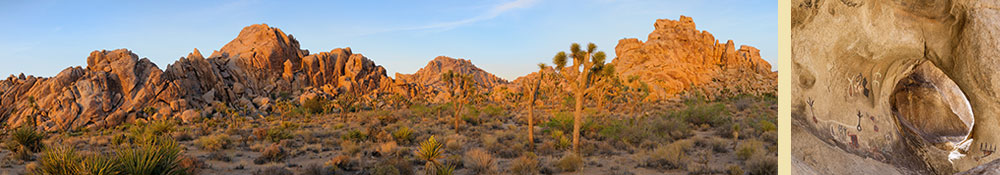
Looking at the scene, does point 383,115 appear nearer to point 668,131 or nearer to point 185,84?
point 668,131

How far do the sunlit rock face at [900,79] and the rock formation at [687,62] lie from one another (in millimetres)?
44478

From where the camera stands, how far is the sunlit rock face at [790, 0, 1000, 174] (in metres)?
2.61

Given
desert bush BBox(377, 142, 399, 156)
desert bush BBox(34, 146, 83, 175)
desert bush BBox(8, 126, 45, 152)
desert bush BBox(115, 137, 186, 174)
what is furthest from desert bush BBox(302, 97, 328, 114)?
desert bush BBox(34, 146, 83, 175)

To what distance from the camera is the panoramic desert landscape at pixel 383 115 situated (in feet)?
36.6

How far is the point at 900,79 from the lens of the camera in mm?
3090

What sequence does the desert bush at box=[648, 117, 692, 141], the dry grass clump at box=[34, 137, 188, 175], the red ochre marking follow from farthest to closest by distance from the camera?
1. the desert bush at box=[648, 117, 692, 141]
2. the dry grass clump at box=[34, 137, 188, 175]
3. the red ochre marking

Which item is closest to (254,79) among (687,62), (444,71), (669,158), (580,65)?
(444,71)

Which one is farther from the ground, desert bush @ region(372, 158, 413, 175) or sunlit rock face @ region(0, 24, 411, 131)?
sunlit rock face @ region(0, 24, 411, 131)

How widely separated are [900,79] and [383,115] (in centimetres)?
3194

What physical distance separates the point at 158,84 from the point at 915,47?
194 feet

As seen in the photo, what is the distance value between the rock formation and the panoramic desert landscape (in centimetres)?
26

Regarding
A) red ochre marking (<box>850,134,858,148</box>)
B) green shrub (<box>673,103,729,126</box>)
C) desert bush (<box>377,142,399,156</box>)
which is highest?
red ochre marking (<box>850,134,858,148</box>)

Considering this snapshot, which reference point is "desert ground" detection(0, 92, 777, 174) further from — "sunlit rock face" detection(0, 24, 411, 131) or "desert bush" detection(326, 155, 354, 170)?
"sunlit rock face" detection(0, 24, 411, 131)

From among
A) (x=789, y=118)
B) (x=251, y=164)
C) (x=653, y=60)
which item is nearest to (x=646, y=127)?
(x=251, y=164)
